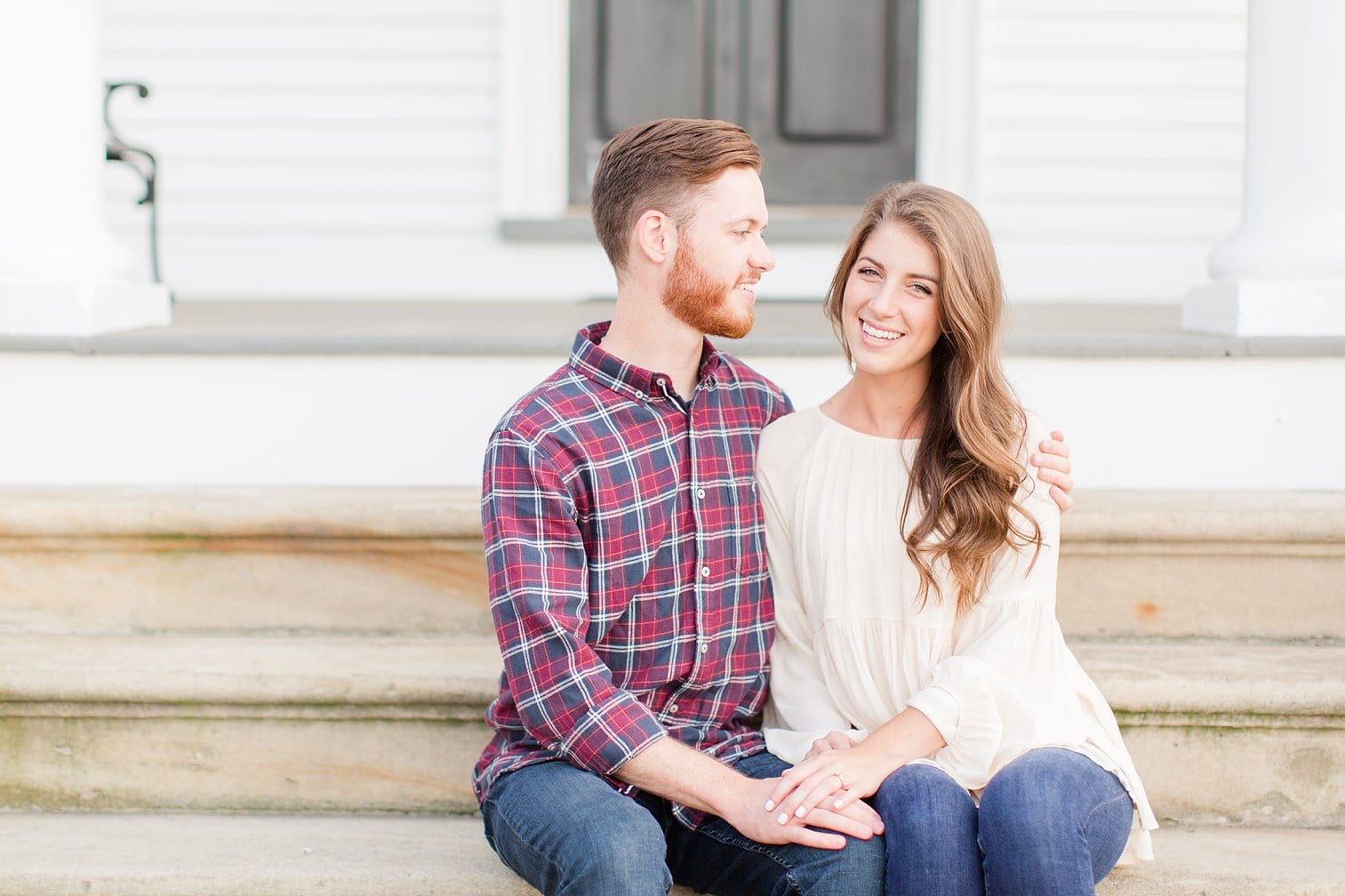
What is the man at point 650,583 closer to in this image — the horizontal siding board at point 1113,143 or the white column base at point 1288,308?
the white column base at point 1288,308

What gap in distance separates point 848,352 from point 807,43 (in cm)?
260

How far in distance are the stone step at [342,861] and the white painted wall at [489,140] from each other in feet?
7.98

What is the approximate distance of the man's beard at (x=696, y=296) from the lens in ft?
5.77

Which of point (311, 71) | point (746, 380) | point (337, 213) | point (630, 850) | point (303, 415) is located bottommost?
point (630, 850)

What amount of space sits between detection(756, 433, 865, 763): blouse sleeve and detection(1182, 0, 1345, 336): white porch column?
1111 millimetres

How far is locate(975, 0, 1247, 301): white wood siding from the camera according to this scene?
3.91m

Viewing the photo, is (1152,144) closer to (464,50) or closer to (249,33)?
(464,50)

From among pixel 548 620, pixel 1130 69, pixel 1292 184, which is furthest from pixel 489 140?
pixel 548 620

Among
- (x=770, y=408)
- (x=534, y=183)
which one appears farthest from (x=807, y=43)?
(x=770, y=408)

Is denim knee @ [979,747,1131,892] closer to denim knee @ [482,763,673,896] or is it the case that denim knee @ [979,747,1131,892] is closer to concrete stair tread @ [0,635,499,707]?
denim knee @ [482,763,673,896]

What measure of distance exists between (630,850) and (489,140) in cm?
300

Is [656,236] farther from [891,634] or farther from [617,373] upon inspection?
[891,634]

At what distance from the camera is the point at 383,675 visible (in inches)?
76.6

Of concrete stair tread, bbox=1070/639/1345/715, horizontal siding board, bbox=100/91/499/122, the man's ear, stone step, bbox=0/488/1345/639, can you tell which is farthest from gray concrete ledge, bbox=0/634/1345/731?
horizontal siding board, bbox=100/91/499/122
